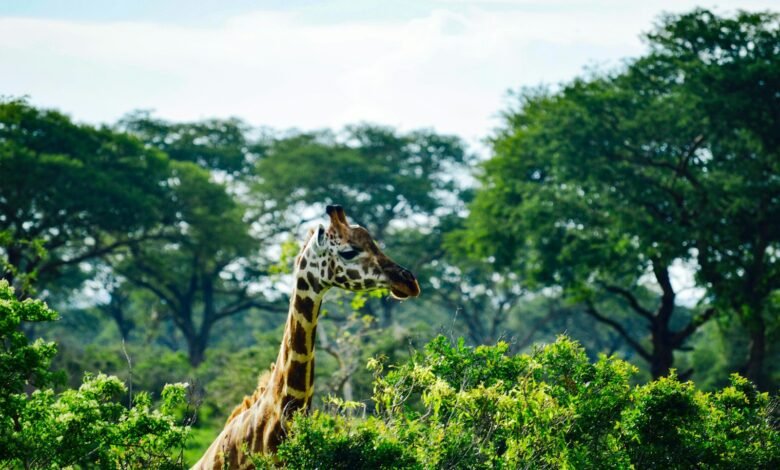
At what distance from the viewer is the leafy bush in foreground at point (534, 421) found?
7805 mm

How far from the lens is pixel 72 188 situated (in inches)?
1431

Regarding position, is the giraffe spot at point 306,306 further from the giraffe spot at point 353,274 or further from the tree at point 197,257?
the tree at point 197,257

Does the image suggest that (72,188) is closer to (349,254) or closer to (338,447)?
Answer: (349,254)

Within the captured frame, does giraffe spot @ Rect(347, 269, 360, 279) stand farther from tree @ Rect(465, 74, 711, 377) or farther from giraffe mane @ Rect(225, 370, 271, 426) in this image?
tree @ Rect(465, 74, 711, 377)

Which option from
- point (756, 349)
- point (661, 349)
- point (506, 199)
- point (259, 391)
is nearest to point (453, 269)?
point (506, 199)

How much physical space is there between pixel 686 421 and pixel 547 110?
76.9ft

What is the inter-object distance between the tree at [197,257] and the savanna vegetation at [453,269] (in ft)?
0.41

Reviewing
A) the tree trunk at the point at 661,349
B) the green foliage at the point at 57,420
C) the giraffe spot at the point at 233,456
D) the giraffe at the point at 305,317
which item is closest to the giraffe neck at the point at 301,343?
the giraffe at the point at 305,317

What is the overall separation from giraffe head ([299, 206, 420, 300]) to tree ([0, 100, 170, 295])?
25.3m

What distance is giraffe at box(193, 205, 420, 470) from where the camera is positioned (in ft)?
28.9

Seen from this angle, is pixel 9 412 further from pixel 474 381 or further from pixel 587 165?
pixel 587 165

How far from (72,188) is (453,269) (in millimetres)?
21583

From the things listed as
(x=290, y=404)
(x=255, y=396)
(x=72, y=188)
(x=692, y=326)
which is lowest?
(x=290, y=404)

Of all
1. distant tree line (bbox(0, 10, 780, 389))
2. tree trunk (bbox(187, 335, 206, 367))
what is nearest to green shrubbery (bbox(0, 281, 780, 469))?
distant tree line (bbox(0, 10, 780, 389))
